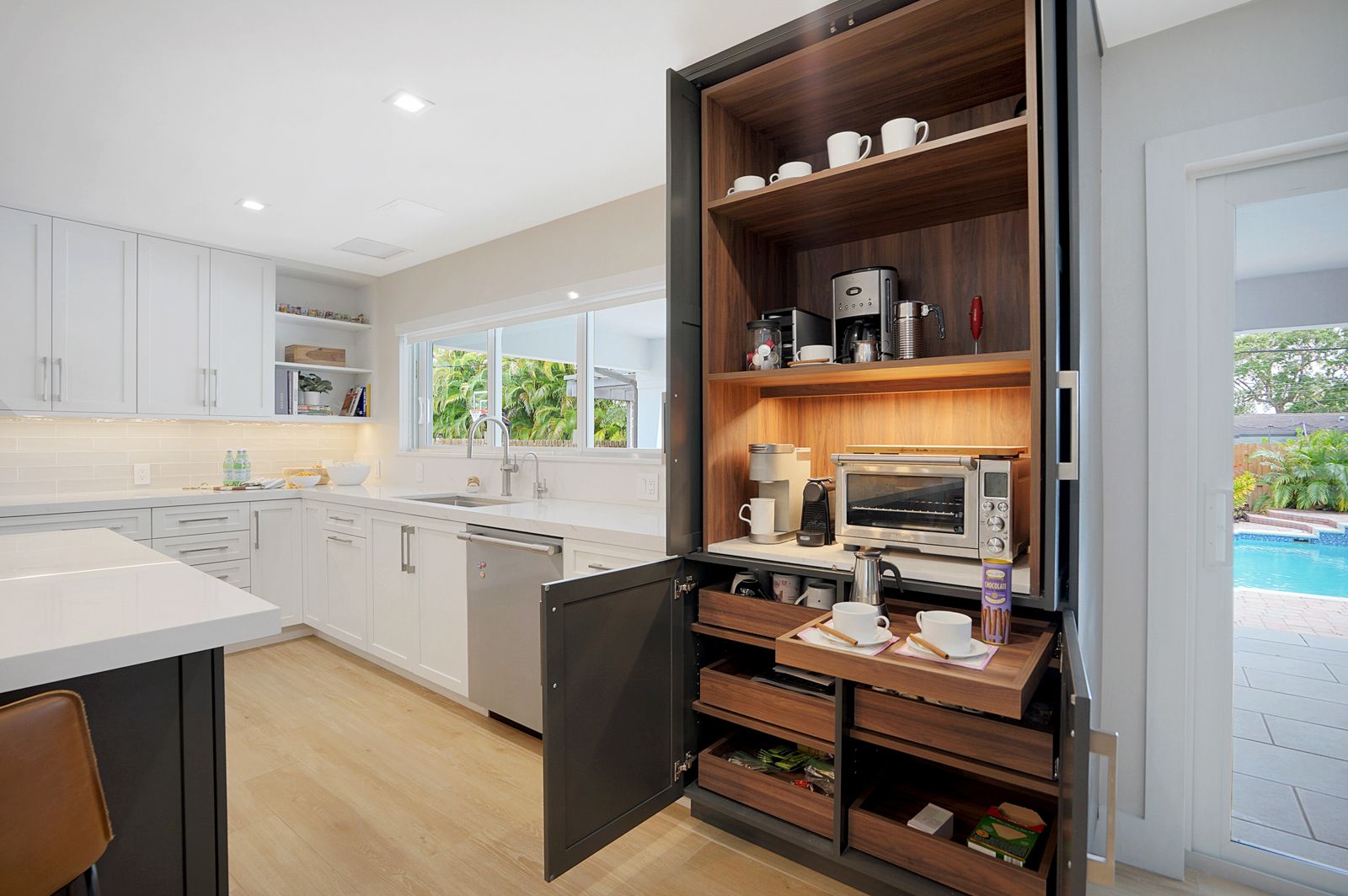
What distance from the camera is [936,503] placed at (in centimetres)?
180

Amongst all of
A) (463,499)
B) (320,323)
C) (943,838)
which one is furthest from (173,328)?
(943,838)

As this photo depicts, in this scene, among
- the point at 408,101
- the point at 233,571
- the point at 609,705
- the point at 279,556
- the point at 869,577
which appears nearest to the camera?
the point at 869,577

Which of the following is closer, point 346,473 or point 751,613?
point 751,613

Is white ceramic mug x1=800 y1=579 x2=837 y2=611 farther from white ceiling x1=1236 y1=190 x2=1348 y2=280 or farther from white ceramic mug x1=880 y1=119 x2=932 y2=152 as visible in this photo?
white ceiling x1=1236 y1=190 x2=1348 y2=280

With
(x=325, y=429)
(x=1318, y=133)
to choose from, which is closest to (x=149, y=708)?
(x=1318, y=133)

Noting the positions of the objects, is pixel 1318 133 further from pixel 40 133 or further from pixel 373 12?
pixel 40 133

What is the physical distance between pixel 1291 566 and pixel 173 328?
508 cm

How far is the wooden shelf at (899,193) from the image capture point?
5.38 ft

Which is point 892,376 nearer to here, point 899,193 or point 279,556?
point 899,193

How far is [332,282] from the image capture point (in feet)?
15.7

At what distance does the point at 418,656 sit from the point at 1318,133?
3.67 meters

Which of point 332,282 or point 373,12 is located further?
point 332,282

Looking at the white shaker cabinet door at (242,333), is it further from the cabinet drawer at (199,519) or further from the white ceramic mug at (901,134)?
the white ceramic mug at (901,134)

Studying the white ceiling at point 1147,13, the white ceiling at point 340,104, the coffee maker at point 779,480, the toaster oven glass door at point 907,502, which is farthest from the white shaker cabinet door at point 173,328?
the white ceiling at point 1147,13
